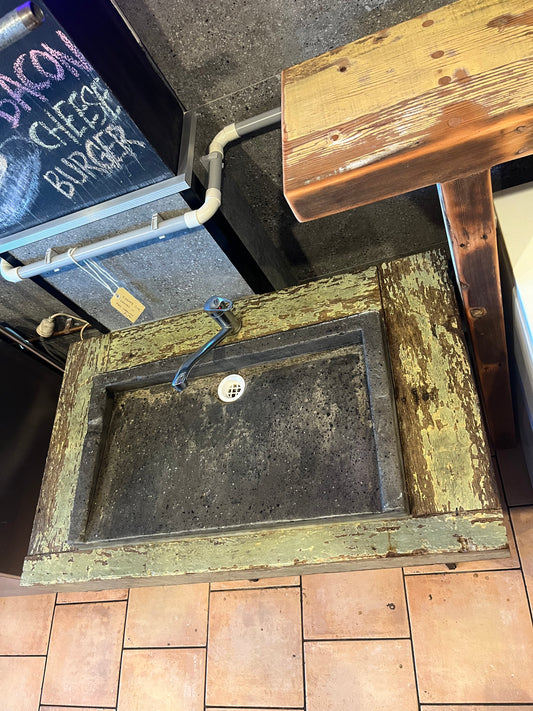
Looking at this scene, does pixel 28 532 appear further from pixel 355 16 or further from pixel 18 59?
pixel 355 16

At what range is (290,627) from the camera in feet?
5.93

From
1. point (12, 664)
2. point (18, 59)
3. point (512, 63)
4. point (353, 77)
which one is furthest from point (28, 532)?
point (512, 63)

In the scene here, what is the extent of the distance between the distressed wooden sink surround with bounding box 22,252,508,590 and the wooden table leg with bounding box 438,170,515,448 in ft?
0.33

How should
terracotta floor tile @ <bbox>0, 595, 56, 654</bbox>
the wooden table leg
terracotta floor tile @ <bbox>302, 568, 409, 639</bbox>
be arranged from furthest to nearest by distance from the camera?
terracotta floor tile @ <bbox>0, 595, 56, 654</bbox> < terracotta floor tile @ <bbox>302, 568, 409, 639</bbox> < the wooden table leg

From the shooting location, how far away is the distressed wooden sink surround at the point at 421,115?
0.67 meters

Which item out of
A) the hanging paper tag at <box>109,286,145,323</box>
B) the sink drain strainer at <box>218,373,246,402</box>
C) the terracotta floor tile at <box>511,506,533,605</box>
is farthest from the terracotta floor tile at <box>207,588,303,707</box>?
the hanging paper tag at <box>109,286,145,323</box>

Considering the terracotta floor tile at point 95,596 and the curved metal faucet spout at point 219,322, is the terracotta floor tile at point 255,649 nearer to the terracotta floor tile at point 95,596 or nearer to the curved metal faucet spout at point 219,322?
the terracotta floor tile at point 95,596

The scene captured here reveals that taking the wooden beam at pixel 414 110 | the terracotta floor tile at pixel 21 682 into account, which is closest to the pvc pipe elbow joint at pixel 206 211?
the wooden beam at pixel 414 110

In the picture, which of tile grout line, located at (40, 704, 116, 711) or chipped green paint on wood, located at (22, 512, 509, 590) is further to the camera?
tile grout line, located at (40, 704, 116, 711)

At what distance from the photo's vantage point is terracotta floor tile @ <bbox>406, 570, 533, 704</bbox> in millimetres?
1501

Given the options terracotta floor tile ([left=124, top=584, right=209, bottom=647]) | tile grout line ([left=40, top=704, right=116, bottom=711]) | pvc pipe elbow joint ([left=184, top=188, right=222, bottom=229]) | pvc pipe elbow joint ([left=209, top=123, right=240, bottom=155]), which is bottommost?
tile grout line ([left=40, top=704, right=116, bottom=711])

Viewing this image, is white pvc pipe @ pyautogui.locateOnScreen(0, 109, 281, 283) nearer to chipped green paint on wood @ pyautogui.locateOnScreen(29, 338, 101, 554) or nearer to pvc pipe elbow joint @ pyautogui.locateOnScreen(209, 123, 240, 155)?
pvc pipe elbow joint @ pyautogui.locateOnScreen(209, 123, 240, 155)

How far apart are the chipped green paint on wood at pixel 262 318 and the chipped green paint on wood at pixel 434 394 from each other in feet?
0.29

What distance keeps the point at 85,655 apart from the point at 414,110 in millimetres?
2533
